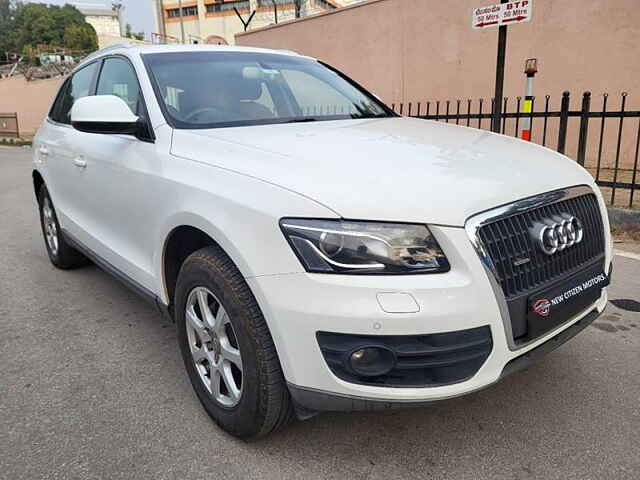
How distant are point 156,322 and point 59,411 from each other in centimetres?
105

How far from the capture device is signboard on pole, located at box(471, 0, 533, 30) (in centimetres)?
603

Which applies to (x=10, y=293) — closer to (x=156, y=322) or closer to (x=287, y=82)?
(x=156, y=322)

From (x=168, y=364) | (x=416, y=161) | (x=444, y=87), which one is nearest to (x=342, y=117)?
(x=416, y=161)

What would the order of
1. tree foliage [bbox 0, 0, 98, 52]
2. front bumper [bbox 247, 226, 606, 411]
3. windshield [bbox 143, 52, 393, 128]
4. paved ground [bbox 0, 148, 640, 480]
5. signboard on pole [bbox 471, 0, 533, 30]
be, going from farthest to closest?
tree foliage [bbox 0, 0, 98, 52]
signboard on pole [bbox 471, 0, 533, 30]
windshield [bbox 143, 52, 393, 128]
paved ground [bbox 0, 148, 640, 480]
front bumper [bbox 247, 226, 606, 411]

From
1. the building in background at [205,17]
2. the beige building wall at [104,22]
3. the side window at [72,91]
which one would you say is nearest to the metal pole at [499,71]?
the side window at [72,91]

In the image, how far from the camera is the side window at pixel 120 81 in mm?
3014

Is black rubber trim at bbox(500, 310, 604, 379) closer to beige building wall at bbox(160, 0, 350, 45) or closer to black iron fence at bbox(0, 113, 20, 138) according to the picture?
black iron fence at bbox(0, 113, 20, 138)

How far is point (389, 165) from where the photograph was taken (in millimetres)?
2096

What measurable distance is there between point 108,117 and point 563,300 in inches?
87.2

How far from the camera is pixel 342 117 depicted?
10.6ft

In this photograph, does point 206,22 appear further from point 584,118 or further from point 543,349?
point 543,349

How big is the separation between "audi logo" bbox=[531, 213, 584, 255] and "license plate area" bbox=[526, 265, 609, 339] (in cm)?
14

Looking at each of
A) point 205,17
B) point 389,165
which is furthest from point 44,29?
point 389,165

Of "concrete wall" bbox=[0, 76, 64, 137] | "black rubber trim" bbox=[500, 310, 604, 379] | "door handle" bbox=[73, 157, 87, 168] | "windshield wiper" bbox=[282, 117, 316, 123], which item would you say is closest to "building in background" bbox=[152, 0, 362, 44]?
"concrete wall" bbox=[0, 76, 64, 137]
